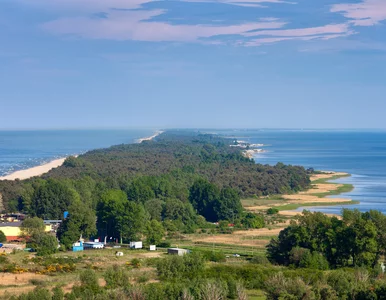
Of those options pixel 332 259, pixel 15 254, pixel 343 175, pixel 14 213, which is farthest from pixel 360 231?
pixel 343 175

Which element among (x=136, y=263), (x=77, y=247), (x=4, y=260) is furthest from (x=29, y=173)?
(x=136, y=263)

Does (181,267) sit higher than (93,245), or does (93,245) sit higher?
(181,267)

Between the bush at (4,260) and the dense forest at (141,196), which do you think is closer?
the bush at (4,260)

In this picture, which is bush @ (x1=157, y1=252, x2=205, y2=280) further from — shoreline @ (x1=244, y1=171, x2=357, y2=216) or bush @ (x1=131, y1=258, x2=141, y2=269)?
shoreline @ (x1=244, y1=171, x2=357, y2=216)

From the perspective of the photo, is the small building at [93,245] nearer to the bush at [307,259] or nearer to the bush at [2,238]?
the bush at [2,238]

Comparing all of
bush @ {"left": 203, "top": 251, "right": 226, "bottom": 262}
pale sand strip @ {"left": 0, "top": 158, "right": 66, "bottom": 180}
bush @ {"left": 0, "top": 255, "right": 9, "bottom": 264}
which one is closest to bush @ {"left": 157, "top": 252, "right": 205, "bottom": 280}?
bush @ {"left": 203, "top": 251, "right": 226, "bottom": 262}

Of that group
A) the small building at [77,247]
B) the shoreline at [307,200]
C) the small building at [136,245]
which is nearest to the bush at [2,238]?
the small building at [77,247]

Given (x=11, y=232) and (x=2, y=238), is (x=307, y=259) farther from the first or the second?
(x=11, y=232)

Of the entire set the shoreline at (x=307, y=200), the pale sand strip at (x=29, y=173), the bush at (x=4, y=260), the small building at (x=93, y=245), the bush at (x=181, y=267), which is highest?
the bush at (x=181, y=267)
